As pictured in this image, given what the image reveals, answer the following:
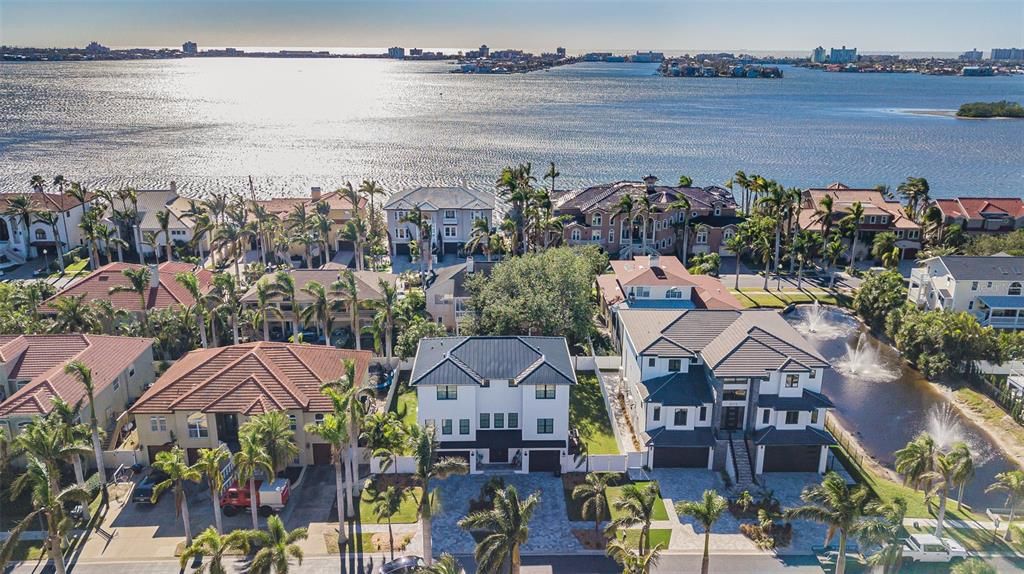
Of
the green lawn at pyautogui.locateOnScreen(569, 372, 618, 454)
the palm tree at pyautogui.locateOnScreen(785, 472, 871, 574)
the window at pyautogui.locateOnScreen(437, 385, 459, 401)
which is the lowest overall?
the green lawn at pyautogui.locateOnScreen(569, 372, 618, 454)

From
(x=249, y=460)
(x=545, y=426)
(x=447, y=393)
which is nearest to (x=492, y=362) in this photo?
(x=447, y=393)

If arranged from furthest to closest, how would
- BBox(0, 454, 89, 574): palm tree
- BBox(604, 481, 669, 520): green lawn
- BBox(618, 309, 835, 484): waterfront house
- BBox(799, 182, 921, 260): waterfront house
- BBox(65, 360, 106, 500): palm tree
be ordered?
BBox(799, 182, 921, 260): waterfront house → BBox(618, 309, 835, 484): waterfront house → BBox(604, 481, 669, 520): green lawn → BBox(65, 360, 106, 500): palm tree → BBox(0, 454, 89, 574): palm tree

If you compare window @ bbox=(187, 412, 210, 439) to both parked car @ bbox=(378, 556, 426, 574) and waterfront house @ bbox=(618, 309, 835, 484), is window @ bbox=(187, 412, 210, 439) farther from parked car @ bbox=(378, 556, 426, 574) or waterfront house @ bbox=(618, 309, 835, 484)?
waterfront house @ bbox=(618, 309, 835, 484)

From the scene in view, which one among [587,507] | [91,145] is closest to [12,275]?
[587,507]

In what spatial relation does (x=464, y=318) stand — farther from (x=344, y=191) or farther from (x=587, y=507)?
(x=344, y=191)

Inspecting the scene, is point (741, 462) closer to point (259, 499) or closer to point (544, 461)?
point (544, 461)

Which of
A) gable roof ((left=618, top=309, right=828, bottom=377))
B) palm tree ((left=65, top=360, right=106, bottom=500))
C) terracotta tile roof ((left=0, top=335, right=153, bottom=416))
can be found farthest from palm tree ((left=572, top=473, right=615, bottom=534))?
terracotta tile roof ((left=0, top=335, right=153, bottom=416))

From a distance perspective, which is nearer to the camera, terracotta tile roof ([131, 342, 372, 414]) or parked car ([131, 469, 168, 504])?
parked car ([131, 469, 168, 504])

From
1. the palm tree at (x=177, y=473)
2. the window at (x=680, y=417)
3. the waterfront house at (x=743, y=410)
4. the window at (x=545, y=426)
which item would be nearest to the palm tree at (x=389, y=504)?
the window at (x=545, y=426)
